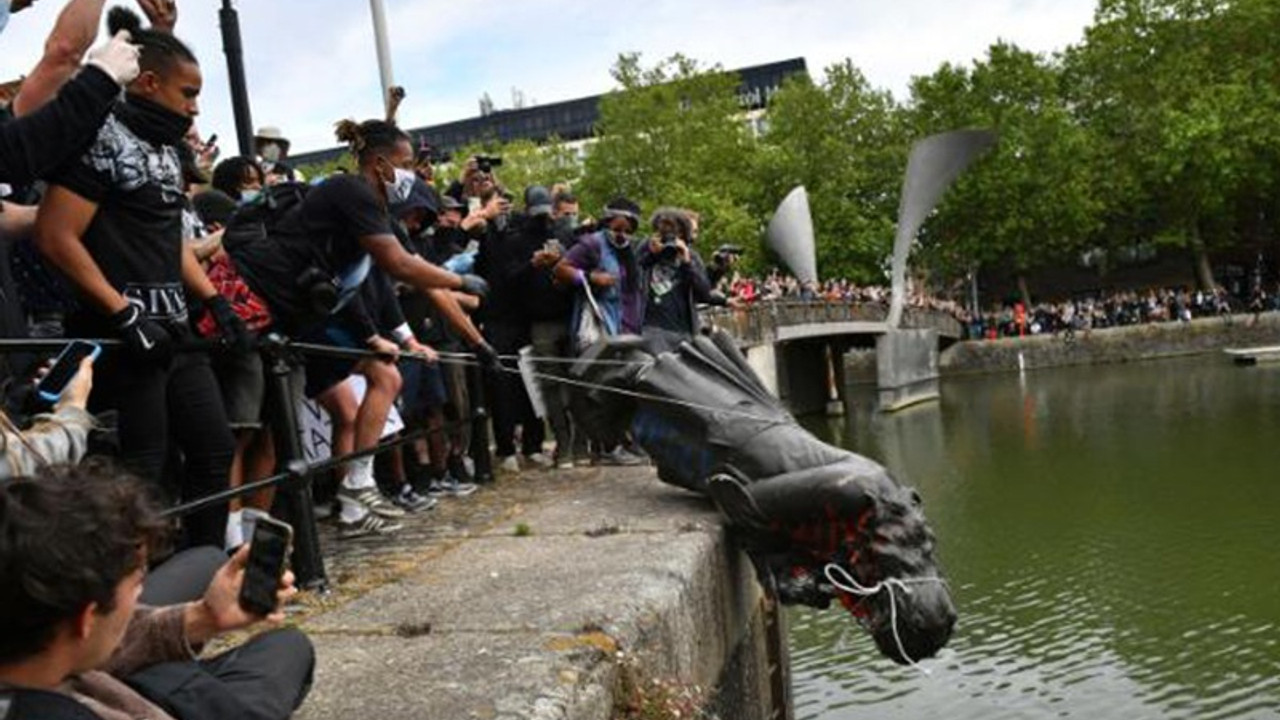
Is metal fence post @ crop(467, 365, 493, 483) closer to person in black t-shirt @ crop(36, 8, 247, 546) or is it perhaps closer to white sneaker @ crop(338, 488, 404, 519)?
white sneaker @ crop(338, 488, 404, 519)

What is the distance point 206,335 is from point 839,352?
102 ft

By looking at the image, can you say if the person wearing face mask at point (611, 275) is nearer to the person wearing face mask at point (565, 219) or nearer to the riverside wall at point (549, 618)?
the person wearing face mask at point (565, 219)

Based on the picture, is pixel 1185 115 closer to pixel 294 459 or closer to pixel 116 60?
pixel 294 459

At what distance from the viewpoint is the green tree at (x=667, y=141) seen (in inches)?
1742

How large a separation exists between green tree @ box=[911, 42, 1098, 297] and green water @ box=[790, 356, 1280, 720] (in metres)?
25.4

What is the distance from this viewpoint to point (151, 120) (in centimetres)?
327

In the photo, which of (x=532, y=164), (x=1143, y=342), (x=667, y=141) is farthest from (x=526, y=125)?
(x=1143, y=342)

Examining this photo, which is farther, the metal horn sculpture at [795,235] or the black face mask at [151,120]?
the metal horn sculpture at [795,235]

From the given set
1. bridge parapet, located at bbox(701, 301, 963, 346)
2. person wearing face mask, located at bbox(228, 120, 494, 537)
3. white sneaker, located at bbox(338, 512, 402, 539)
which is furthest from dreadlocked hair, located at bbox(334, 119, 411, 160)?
bridge parapet, located at bbox(701, 301, 963, 346)

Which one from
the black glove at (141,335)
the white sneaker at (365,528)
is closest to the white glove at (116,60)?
the black glove at (141,335)

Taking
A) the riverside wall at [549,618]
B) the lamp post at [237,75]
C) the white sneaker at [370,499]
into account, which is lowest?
the riverside wall at [549,618]

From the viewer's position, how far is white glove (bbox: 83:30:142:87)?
8.96 feet

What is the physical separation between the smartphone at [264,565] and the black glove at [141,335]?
1360mm

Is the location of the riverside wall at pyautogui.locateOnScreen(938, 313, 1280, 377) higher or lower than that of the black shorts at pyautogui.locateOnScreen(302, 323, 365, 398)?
lower
